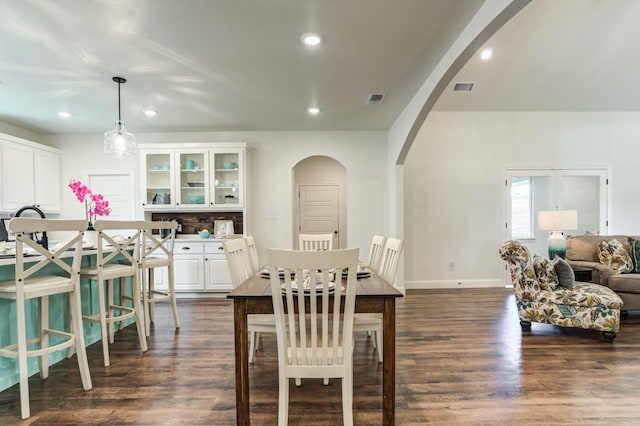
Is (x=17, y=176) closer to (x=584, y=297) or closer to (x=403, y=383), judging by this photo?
(x=403, y=383)

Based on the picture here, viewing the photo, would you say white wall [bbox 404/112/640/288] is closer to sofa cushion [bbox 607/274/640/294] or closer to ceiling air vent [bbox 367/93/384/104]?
ceiling air vent [bbox 367/93/384/104]

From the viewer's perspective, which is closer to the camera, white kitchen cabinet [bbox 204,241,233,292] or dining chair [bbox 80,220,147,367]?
dining chair [bbox 80,220,147,367]

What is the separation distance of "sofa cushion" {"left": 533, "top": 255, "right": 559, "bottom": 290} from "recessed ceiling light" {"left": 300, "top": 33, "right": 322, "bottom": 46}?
2943 mm

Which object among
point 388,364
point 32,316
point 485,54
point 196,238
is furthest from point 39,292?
point 485,54

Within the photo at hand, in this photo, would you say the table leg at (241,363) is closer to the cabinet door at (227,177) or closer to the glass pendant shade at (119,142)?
the glass pendant shade at (119,142)

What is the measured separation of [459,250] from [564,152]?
2401mm

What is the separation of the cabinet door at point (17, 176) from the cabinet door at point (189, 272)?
2.18 m

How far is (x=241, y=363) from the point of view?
184 cm

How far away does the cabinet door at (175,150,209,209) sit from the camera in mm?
5199

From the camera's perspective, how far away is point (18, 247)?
1979 mm

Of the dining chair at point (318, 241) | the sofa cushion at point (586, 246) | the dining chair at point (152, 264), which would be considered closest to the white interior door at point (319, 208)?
the dining chair at point (318, 241)

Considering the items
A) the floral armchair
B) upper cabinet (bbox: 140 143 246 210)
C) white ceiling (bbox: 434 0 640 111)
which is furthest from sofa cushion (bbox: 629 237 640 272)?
upper cabinet (bbox: 140 143 246 210)

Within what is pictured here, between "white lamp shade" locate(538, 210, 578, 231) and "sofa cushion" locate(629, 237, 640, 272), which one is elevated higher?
"white lamp shade" locate(538, 210, 578, 231)

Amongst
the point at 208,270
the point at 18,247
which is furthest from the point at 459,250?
the point at 18,247
